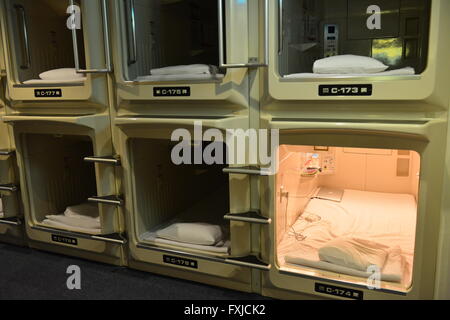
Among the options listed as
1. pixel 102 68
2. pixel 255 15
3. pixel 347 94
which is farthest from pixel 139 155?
pixel 347 94

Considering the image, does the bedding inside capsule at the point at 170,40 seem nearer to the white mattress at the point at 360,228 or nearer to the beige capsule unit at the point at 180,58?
the beige capsule unit at the point at 180,58

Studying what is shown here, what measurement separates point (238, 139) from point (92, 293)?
47.0 inches

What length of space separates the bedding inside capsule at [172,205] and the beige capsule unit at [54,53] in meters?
0.46

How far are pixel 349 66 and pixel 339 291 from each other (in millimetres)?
1060

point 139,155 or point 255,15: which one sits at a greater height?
point 255,15

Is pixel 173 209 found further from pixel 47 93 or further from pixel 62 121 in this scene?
pixel 47 93

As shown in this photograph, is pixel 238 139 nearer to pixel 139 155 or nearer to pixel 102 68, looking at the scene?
pixel 139 155

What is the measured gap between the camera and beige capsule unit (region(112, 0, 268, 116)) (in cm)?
186

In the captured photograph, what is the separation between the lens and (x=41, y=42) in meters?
2.77

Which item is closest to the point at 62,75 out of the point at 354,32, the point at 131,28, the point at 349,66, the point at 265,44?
the point at 131,28

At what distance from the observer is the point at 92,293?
2.15 metres

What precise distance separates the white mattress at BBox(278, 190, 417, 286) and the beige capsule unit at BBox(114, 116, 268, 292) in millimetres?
285

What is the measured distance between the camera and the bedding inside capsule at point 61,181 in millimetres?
2652
